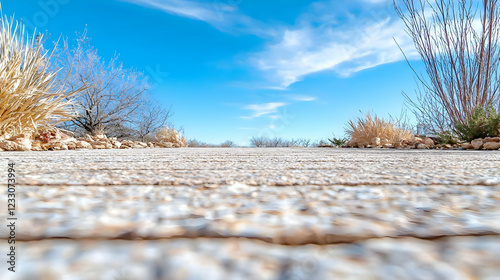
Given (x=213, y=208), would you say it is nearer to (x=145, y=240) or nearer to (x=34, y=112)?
(x=145, y=240)

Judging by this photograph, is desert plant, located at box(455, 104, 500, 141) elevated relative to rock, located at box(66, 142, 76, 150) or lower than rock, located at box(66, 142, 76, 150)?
elevated

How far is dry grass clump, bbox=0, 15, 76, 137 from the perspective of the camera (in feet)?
6.25

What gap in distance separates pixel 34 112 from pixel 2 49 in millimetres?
594

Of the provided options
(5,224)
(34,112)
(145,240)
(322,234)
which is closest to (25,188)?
(5,224)

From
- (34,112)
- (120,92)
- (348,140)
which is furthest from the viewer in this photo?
(120,92)

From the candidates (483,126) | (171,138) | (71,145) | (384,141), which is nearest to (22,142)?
(71,145)

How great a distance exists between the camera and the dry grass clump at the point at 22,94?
1.90m

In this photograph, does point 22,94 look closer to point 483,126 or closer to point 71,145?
point 71,145

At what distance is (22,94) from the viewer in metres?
1.91

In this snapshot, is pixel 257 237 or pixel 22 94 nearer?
pixel 257 237

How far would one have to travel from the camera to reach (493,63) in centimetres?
392

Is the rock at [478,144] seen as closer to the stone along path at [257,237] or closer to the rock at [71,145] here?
the stone along path at [257,237]

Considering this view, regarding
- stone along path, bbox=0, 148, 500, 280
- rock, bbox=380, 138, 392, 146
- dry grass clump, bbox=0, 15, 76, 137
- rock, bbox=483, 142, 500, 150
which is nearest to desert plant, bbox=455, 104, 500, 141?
rock, bbox=483, 142, 500, 150

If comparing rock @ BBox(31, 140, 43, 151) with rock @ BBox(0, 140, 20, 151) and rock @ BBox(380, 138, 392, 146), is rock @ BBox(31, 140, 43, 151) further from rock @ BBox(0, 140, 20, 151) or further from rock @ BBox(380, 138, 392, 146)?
rock @ BBox(380, 138, 392, 146)
